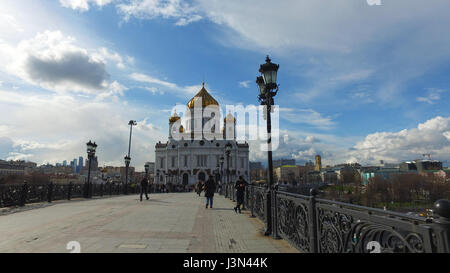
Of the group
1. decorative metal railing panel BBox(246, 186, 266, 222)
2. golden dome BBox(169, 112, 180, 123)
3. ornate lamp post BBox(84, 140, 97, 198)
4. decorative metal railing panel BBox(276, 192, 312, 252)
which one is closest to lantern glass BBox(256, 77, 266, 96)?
decorative metal railing panel BBox(246, 186, 266, 222)

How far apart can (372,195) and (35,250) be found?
260 feet

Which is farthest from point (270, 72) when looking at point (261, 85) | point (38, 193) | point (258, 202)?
point (38, 193)

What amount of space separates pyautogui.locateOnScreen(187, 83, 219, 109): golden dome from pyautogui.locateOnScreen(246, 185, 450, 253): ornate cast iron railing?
58772 millimetres

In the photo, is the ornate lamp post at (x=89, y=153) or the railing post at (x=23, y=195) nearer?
the railing post at (x=23, y=195)

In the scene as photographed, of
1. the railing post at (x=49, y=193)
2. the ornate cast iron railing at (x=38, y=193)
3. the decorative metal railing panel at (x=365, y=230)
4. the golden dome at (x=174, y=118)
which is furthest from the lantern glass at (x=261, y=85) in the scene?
the golden dome at (x=174, y=118)

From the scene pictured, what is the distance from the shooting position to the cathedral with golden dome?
61.7m

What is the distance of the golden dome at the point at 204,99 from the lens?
64.1m

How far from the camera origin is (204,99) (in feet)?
211

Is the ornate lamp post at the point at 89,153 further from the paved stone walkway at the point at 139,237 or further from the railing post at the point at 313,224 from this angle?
the railing post at the point at 313,224

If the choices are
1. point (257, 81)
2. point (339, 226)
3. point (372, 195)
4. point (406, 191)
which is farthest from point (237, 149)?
point (339, 226)

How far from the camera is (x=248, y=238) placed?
6.54m

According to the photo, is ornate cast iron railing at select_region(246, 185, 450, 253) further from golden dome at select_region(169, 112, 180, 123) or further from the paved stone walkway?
golden dome at select_region(169, 112, 180, 123)

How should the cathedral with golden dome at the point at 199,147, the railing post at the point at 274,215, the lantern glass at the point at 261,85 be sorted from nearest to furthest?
the railing post at the point at 274,215
the lantern glass at the point at 261,85
the cathedral with golden dome at the point at 199,147
